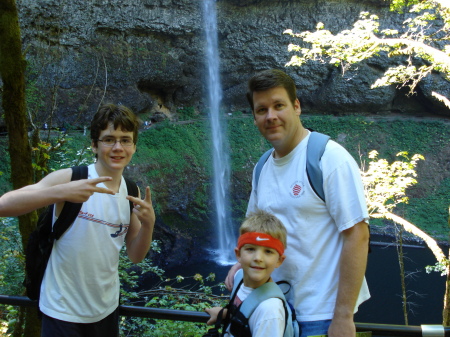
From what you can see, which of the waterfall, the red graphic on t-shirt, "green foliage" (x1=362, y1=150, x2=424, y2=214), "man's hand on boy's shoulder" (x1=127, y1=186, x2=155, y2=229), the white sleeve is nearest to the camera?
the white sleeve

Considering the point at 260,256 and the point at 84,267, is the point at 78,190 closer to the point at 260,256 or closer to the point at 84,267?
the point at 84,267

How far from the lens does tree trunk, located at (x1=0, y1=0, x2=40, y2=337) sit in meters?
2.53

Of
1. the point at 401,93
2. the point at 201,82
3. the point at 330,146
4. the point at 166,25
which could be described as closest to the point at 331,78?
the point at 401,93

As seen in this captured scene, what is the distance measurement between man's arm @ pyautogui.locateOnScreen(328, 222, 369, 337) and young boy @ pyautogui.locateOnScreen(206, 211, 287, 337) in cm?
23

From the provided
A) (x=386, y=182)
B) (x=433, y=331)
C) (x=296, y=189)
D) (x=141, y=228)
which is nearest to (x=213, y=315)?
(x=141, y=228)

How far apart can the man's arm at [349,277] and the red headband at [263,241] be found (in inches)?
10.4

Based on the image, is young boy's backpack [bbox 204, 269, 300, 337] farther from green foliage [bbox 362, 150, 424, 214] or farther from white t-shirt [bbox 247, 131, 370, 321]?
green foliage [bbox 362, 150, 424, 214]

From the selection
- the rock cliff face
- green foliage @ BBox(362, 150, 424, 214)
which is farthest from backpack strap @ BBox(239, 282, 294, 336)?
the rock cliff face

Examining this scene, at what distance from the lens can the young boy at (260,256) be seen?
1548 millimetres

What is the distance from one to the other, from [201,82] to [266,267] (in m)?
21.7

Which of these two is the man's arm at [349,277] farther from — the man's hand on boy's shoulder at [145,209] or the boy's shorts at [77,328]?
the boy's shorts at [77,328]

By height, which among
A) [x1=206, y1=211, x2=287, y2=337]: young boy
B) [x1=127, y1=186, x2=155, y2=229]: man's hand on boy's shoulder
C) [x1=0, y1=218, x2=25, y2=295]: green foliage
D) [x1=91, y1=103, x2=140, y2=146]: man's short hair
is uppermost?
[x1=91, y1=103, x2=140, y2=146]: man's short hair

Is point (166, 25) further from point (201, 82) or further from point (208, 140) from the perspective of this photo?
point (208, 140)

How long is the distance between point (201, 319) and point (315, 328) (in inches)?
22.0
